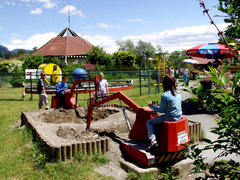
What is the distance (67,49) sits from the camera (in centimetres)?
5881

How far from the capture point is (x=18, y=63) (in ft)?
129

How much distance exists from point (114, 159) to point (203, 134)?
2.78m

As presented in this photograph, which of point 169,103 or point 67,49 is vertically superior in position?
point 67,49

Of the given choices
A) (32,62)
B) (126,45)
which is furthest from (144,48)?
(32,62)

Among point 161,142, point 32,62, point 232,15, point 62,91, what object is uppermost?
point 32,62

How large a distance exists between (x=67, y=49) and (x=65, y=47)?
49.8 inches

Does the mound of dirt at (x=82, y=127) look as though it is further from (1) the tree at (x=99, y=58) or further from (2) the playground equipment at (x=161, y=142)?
(1) the tree at (x=99, y=58)

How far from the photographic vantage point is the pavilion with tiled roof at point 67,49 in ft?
188

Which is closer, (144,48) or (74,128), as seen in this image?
(74,128)

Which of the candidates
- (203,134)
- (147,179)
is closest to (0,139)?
(147,179)

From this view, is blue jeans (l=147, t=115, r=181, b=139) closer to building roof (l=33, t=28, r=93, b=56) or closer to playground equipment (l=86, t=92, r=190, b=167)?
playground equipment (l=86, t=92, r=190, b=167)

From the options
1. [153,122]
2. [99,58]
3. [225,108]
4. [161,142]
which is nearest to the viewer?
[225,108]

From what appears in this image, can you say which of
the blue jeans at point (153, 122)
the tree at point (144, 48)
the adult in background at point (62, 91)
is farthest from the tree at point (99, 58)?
the tree at point (144, 48)

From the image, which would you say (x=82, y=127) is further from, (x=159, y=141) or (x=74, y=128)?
(x=159, y=141)
